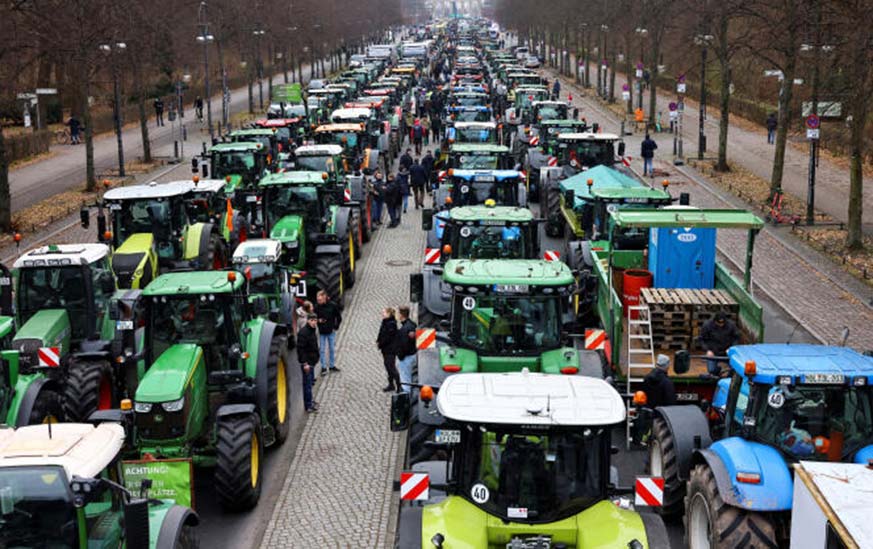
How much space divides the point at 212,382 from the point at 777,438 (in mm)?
6968

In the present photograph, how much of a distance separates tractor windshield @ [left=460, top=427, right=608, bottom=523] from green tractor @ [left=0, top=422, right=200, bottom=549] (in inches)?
105

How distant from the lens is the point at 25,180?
4122cm

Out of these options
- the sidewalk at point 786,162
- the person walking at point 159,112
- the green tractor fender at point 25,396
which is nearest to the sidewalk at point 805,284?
the sidewalk at point 786,162

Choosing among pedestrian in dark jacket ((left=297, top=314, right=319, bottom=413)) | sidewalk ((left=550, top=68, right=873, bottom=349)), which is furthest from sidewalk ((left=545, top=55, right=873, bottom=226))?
pedestrian in dark jacket ((left=297, top=314, right=319, bottom=413))

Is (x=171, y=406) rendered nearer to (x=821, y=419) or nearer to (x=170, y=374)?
(x=170, y=374)

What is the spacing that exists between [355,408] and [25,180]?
1145 inches

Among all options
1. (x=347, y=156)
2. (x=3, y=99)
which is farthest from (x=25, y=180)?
(x=347, y=156)

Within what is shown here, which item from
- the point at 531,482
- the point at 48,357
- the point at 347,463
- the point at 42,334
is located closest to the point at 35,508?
the point at 531,482

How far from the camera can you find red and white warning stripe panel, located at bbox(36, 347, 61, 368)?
48.0 feet

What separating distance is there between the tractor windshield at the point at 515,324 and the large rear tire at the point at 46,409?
513 cm

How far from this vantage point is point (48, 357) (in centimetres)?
1470

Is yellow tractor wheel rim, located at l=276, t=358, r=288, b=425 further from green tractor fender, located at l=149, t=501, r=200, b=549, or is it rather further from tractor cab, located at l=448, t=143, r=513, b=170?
tractor cab, located at l=448, t=143, r=513, b=170

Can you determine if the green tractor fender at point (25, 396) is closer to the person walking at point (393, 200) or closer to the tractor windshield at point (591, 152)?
the person walking at point (393, 200)

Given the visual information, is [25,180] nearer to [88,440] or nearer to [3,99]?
[3,99]
